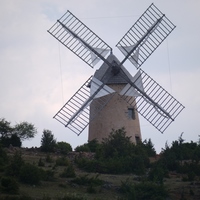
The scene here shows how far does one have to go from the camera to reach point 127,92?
177ft

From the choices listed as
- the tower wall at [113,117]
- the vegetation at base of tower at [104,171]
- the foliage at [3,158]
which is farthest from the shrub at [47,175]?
the tower wall at [113,117]

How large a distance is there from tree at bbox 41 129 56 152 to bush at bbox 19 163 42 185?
11129 millimetres

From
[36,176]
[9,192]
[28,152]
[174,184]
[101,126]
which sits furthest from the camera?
[101,126]

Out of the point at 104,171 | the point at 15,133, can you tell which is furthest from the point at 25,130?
the point at 104,171

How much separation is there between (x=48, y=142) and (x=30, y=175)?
11.9 metres

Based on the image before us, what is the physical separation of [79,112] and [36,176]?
550 inches

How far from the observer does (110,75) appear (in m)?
54.0

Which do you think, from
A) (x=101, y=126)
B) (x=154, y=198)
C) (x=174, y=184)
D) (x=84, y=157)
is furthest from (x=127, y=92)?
(x=154, y=198)

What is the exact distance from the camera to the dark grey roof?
53.8 m

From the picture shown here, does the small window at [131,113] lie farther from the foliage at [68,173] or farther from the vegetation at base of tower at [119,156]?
the foliage at [68,173]

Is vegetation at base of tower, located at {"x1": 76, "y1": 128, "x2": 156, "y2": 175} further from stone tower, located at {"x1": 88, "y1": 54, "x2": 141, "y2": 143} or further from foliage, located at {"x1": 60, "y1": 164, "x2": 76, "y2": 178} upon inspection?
foliage, located at {"x1": 60, "y1": 164, "x2": 76, "y2": 178}

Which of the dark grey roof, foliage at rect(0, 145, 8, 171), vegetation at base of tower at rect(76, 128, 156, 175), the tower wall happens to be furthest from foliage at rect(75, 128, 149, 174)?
foliage at rect(0, 145, 8, 171)

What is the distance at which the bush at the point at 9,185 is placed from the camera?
37219mm

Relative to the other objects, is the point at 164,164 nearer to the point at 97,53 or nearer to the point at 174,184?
the point at 174,184
